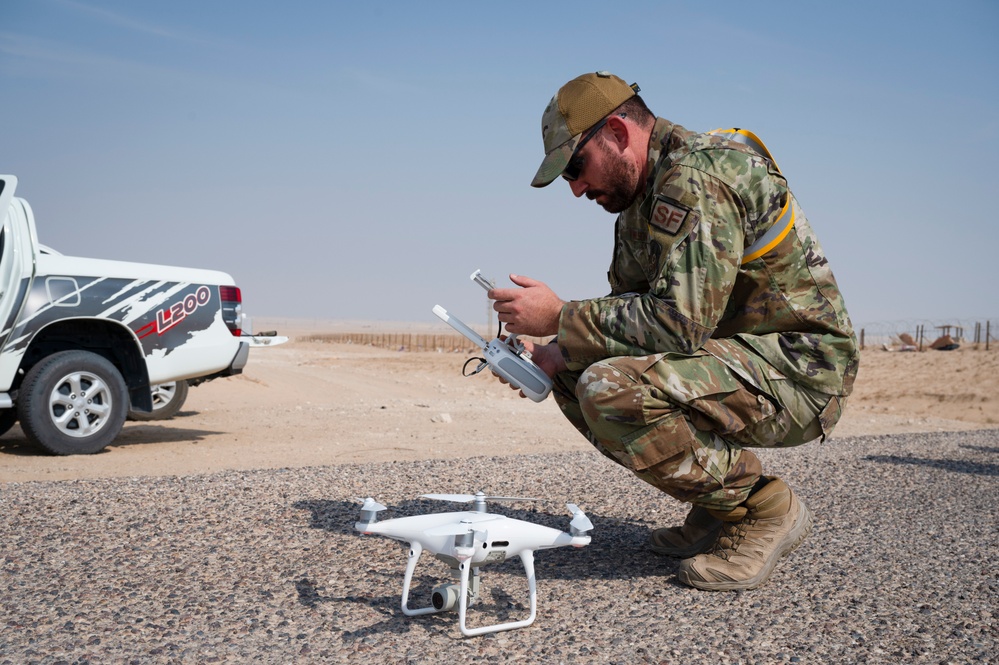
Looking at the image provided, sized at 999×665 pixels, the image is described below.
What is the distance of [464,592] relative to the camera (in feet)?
8.19

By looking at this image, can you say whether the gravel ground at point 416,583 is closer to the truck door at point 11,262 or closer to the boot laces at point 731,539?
the boot laces at point 731,539

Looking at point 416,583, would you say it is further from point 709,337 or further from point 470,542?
point 709,337

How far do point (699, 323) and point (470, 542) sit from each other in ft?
3.57

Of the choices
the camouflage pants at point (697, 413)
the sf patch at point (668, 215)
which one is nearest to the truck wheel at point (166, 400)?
the camouflage pants at point (697, 413)

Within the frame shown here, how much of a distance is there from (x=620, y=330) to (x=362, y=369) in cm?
2289

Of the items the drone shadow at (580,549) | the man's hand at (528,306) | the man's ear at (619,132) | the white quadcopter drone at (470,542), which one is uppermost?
the man's ear at (619,132)

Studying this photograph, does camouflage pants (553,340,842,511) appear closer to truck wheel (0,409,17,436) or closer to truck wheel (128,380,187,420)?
truck wheel (0,409,17,436)

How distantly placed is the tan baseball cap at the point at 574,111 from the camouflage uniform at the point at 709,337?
240 millimetres

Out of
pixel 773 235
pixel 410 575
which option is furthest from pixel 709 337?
pixel 410 575

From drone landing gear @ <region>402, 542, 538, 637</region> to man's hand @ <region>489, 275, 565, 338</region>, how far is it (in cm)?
81

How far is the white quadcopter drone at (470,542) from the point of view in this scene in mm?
2510

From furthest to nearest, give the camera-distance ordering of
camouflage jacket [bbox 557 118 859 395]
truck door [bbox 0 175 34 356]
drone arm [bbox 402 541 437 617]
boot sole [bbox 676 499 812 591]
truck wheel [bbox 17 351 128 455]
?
truck wheel [bbox 17 351 128 455] < truck door [bbox 0 175 34 356] < boot sole [bbox 676 499 812 591] < camouflage jacket [bbox 557 118 859 395] < drone arm [bbox 402 541 437 617]

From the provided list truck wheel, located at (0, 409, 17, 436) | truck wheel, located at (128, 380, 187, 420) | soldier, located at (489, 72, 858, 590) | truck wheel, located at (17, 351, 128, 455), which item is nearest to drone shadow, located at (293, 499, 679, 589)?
soldier, located at (489, 72, 858, 590)

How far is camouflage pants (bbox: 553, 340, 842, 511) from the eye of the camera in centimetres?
293
